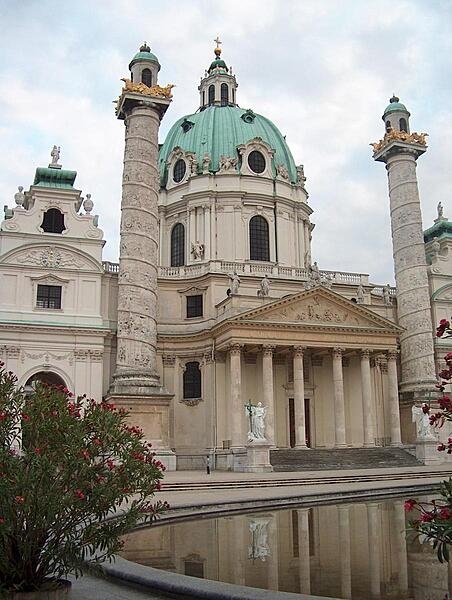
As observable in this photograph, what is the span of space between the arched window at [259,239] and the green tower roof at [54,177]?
12785mm

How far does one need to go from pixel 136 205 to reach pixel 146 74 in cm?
747

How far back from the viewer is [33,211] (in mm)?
37531

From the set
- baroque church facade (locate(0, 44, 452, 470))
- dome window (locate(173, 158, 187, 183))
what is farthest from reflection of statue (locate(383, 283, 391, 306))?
dome window (locate(173, 158, 187, 183))

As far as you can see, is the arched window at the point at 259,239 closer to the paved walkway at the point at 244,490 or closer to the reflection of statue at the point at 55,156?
the reflection of statue at the point at 55,156

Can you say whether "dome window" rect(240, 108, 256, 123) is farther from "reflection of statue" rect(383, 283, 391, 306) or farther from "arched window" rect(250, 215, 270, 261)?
"reflection of statue" rect(383, 283, 391, 306)

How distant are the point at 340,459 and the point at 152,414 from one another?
10.1 metres

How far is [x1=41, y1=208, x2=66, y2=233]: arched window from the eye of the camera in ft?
124

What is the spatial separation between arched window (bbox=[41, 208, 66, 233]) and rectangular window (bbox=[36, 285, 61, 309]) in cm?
335

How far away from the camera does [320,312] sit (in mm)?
38219

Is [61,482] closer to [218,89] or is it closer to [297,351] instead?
[297,351]

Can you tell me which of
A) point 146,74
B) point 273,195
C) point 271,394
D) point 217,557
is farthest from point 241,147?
point 217,557

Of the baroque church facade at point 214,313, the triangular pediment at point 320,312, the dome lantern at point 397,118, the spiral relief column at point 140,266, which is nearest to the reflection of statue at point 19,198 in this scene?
the baroque church facade at point 214,313

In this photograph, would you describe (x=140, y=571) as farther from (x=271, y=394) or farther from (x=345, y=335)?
(x=345, y=335)

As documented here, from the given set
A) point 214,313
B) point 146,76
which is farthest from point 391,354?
point 146,76
